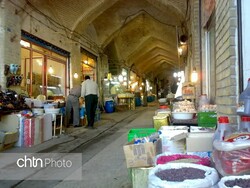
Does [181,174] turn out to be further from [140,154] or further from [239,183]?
[140,154]

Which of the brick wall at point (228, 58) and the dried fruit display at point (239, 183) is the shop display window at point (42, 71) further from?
the dried fruit display at point (239, 183)

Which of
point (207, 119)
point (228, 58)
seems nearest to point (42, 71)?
point (207, 119)

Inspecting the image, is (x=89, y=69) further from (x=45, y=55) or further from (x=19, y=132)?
(x=19, y=132)

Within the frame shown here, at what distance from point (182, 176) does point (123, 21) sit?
1546cm

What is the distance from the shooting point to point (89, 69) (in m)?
16.6

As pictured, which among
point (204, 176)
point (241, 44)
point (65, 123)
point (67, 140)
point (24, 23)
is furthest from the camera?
point (65, 123)

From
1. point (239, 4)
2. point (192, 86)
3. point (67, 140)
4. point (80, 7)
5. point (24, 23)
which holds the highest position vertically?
point (80, 7)

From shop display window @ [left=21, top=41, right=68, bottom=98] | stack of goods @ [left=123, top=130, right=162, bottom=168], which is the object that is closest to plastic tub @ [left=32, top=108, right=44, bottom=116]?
shop display window @ [left=21, top=41, right=68, bottom=98]

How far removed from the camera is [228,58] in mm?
2787

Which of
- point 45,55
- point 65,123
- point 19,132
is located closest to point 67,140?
point 19,132

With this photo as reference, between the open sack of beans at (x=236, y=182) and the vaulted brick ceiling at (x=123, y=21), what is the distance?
939 cm

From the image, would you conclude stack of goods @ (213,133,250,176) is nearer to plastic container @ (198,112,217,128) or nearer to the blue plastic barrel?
plastic container @ (198,112,217,128)

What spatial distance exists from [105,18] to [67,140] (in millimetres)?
9963

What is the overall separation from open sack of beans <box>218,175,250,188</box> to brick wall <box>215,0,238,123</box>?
1216mm
